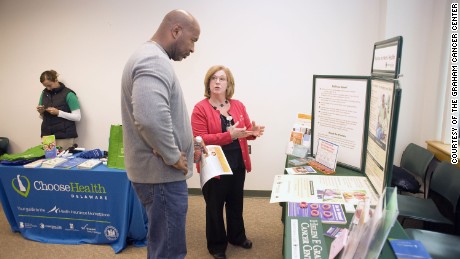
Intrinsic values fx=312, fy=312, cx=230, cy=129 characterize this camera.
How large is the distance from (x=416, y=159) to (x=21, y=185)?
3373 millimetres

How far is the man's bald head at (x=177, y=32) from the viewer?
1413 mm

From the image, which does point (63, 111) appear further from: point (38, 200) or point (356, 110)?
point (356, 110)

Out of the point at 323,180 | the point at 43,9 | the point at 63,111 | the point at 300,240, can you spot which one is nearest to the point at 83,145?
the point at 63,111

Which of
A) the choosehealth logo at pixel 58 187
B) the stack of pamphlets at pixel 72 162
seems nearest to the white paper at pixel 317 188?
the choosehealth logo at pixel 58 187

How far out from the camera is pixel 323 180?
1600 mm

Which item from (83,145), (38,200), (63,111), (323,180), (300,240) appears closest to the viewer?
(300,240)

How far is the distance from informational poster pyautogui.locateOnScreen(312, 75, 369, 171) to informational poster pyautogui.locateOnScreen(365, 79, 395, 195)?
0.09 m

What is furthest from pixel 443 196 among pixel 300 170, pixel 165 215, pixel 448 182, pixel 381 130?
pixel 165 215

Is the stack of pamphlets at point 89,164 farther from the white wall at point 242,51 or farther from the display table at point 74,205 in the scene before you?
the white wall at point 242,51

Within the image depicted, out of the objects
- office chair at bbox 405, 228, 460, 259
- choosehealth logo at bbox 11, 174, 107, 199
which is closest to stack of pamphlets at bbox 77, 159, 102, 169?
choosehealth logo at bbox 11, 174, 107, 199

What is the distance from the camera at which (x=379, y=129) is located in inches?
52.4

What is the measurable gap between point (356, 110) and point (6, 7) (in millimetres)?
4149

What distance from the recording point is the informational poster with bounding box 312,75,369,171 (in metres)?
1.59

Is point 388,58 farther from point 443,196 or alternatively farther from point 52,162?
point 52,162
